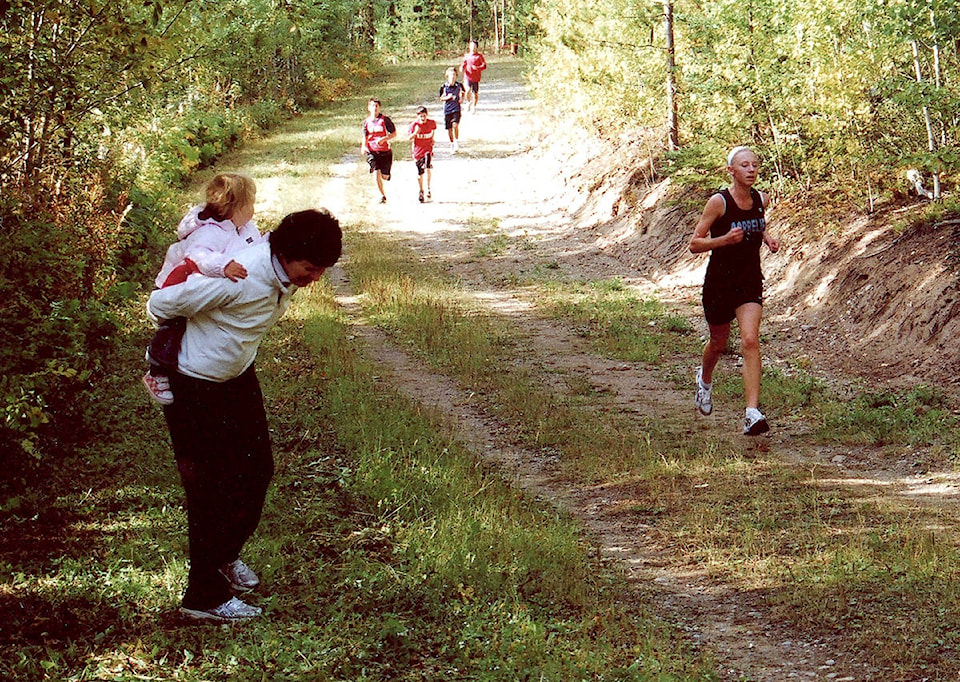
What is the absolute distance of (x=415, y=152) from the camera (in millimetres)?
19594

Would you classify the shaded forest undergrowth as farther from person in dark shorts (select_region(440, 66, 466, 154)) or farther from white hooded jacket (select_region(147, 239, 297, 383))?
person in dark shorts (select_region(440, 66, 466, 154))

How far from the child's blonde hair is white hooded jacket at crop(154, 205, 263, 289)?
1.5 inches

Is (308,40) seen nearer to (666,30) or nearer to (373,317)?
(666,30)

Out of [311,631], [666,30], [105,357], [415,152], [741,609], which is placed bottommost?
[741,609]

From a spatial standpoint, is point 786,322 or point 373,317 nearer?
point 786,322

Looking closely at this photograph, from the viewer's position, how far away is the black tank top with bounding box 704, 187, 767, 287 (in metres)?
7.67

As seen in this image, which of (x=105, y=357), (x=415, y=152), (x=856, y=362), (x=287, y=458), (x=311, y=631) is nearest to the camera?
(x=311, y=631)

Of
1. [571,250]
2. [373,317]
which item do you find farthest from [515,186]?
[373,317]

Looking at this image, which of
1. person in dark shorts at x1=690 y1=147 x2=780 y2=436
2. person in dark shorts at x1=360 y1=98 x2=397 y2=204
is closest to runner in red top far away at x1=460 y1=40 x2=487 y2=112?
person in dark shorts at x1=360 y1=98 x2=397 y2=204

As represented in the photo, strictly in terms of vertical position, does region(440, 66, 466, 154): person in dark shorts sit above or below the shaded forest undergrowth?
above

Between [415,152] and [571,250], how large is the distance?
517 centimetres

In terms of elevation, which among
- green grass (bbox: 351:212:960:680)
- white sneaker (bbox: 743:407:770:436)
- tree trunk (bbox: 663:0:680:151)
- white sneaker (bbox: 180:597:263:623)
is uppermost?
tree trunk (bbox: 663:0:680:151)

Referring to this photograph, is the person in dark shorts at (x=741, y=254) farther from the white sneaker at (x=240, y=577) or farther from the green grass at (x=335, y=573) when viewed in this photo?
the white sneaker at (x=240, y=577)

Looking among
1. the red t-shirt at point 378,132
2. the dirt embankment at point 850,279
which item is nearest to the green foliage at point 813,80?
the dirt embankment at point 850,279
